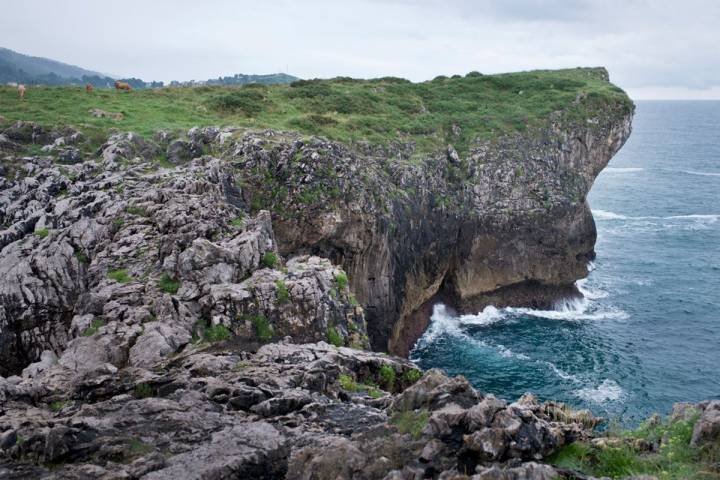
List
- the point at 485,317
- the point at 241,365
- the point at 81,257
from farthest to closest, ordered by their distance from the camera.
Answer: the point at 485,317 → the point at 81,257 → the point at 241,365

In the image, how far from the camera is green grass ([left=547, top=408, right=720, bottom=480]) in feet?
35.9

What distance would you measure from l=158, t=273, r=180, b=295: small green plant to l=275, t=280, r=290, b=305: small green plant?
12.9 feet

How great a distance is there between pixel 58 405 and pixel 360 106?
46.8 meters

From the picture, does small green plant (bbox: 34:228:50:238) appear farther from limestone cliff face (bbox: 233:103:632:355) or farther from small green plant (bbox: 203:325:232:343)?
limestone cliff face (bbox: 233:103:632:355)

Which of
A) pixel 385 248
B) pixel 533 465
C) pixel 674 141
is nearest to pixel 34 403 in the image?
pixel 533 465

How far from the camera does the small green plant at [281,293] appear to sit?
2105 centimetres

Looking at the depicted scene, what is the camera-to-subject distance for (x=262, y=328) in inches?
784

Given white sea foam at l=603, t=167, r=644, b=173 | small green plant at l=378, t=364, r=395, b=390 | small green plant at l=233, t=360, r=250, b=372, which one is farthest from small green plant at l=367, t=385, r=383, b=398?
white sea foam at l=603, t=167, r=644, b=173

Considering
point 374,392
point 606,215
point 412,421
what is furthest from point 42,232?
point 606,215

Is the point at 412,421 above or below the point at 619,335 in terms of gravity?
above

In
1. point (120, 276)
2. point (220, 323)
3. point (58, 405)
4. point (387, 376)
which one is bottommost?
point (387, 376)

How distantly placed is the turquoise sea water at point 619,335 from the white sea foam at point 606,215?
387cm

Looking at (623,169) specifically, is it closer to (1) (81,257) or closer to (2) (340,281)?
(2) (340,281)

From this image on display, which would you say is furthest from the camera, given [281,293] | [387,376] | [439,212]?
[439,212]
